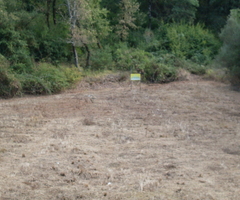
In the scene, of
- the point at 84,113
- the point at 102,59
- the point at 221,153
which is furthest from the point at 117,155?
the point at 102,59

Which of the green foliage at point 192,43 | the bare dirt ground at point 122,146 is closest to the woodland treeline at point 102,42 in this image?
the green foliage at point 192,43

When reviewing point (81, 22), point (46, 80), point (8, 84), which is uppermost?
point (81, 22)

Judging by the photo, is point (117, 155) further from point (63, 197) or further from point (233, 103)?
point (233, 103)

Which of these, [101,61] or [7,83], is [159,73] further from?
[7,83]

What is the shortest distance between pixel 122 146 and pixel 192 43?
57.8ft

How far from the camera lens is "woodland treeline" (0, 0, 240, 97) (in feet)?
54.2

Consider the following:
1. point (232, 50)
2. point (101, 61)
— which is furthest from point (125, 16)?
point (232, 50)

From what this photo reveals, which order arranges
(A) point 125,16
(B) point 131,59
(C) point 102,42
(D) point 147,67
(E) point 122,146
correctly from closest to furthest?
(E) point 122,146 → (D) point 147,67 → (B) point 131,59 → (A) point 125,16 → (C) point 102,42

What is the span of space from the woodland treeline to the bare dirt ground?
2.04 meters

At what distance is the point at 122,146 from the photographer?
8.31 metres

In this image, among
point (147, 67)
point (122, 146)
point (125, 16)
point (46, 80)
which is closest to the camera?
point (122, 146)

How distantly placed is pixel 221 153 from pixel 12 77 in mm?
10825

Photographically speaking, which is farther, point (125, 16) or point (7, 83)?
point (125, 16)

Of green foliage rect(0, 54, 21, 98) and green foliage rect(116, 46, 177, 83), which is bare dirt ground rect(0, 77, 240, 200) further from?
green foliage rect(116, 46, 177, 83)
